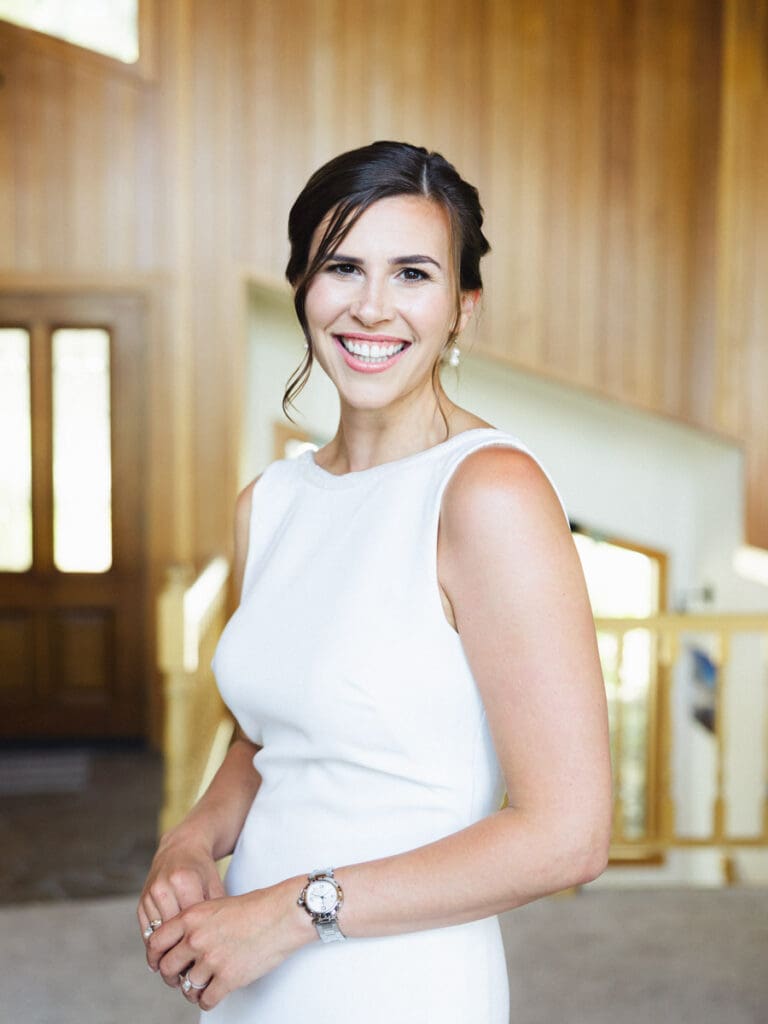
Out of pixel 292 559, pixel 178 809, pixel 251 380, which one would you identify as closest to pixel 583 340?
pixel 251 380

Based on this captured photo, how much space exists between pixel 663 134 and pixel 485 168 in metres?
0.90

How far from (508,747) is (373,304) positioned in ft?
1.51

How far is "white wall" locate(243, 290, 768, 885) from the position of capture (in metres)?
5.95

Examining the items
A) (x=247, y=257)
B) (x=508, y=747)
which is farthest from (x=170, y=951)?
(x=247, y=257)

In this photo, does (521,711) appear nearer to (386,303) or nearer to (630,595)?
(386,303)

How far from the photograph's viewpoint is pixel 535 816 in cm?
99

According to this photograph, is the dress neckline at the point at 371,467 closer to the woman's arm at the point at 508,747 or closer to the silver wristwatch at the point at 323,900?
the woman's arm at the point at 508,747

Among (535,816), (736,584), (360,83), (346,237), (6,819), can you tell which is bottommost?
(6,819)

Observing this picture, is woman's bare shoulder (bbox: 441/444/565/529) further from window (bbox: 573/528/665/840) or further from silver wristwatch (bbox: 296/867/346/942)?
window (bbox: 573/528/665/840)

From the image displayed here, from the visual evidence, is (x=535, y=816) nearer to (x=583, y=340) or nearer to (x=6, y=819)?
(x=6, y=819)

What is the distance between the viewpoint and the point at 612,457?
20.5ft

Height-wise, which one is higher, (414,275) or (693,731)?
(414,275)

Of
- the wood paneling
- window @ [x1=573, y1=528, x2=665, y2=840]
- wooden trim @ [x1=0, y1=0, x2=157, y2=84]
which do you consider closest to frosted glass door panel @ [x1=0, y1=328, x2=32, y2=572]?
wooden trim @ [x1=0, y1=0, x2=157, y2=84]

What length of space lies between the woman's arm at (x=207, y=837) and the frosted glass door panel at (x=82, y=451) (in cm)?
454
